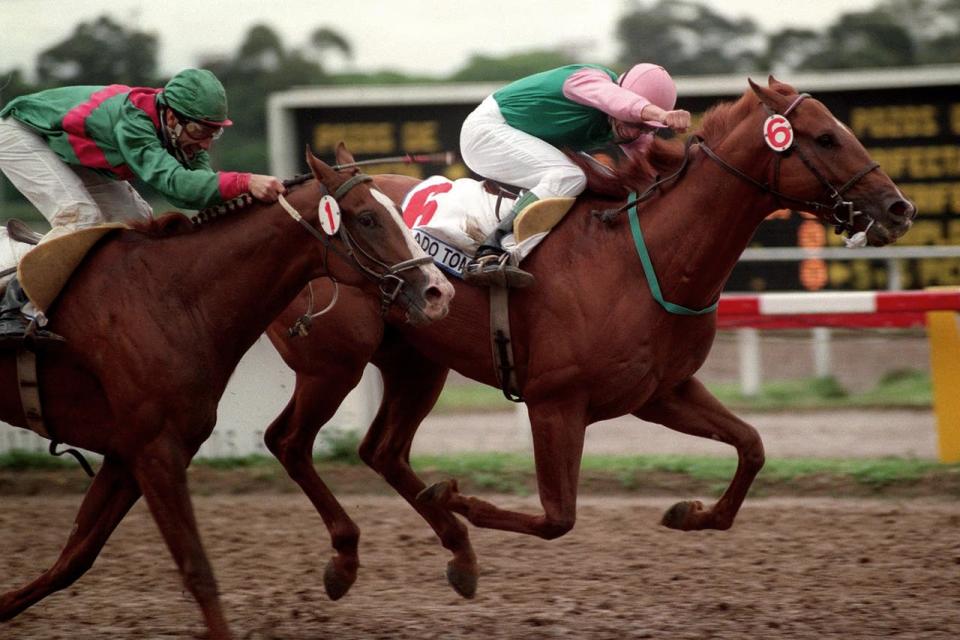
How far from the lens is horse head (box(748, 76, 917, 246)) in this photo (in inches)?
203

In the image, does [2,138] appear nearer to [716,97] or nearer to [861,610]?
[861,610]

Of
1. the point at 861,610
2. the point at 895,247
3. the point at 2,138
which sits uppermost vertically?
the point at 2,138

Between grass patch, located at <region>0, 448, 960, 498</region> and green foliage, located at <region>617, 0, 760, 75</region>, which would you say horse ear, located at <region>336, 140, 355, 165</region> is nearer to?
grass patch, located at <region>0, 448, 960, 498</region>

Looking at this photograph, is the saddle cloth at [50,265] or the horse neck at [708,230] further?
the horse neck at [708,230]

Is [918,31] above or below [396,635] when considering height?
above

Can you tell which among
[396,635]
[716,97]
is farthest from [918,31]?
[396,635]

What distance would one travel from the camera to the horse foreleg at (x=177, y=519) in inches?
189

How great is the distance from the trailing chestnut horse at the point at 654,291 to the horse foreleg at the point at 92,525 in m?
1.00

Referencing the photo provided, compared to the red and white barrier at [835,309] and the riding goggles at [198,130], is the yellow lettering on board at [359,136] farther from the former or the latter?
the riding goggles at [198,130]

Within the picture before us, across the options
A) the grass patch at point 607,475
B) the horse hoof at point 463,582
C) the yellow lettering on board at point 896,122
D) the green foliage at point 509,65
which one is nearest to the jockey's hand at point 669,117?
the horse hoof at point 463,582

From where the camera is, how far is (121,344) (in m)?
4.82

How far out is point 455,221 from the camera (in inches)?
229

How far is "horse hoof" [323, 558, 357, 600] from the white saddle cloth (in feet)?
4.24

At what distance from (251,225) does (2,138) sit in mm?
1109
